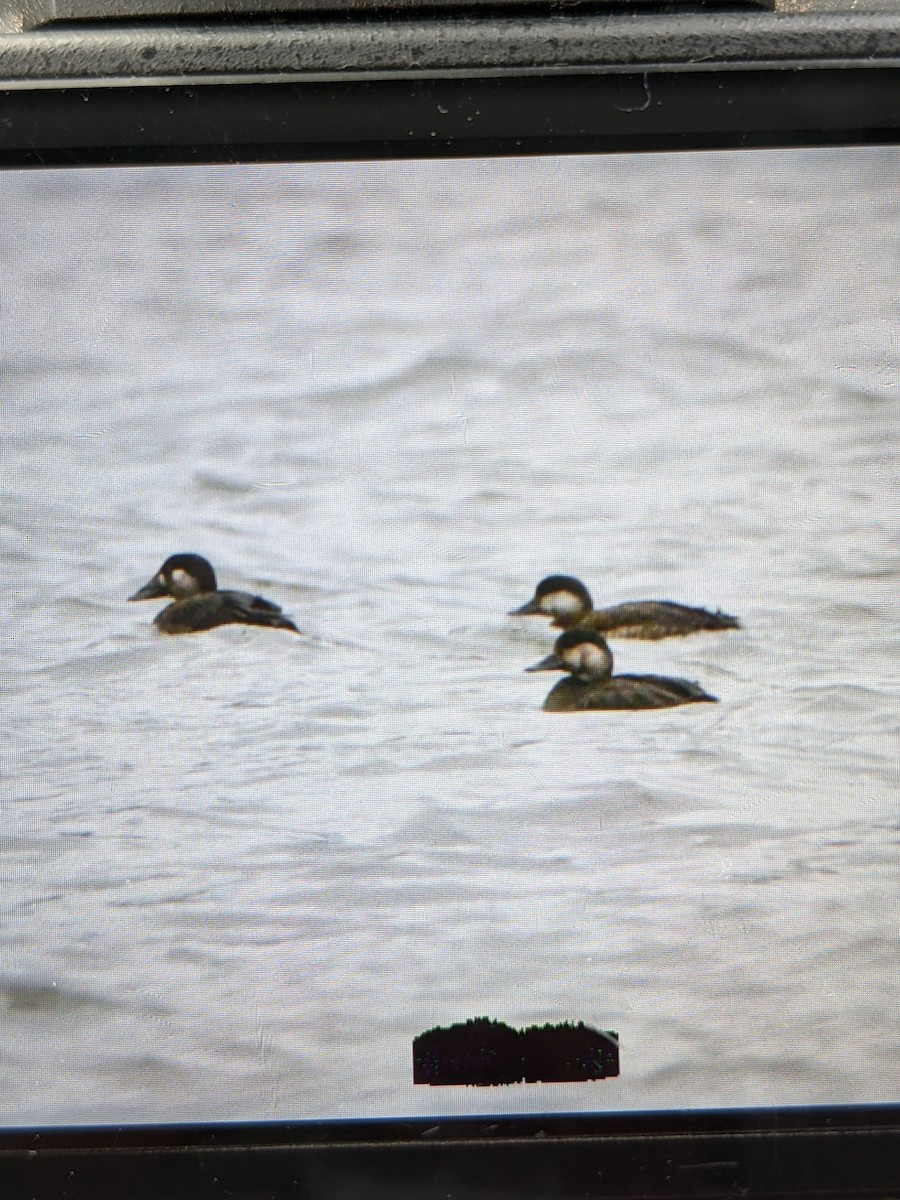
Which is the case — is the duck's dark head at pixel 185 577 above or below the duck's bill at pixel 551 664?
above

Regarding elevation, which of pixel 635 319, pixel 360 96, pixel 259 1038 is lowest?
pixel 259 1038

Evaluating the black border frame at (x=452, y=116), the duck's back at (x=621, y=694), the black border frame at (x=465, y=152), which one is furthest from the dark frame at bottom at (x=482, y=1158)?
the black border frame at (x=452, y=116)

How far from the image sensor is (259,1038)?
1.81ft

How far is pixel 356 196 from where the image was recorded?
1.79 feet

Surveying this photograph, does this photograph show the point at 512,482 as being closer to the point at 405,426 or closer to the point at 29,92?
the point at 405,426

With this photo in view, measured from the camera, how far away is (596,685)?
0.55 meters

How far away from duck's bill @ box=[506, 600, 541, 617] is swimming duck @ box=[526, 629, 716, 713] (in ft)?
0.06

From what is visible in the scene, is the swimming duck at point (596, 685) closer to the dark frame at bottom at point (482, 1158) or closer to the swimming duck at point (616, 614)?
the swimming duck at point (616, 614)

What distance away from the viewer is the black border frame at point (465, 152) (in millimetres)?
542

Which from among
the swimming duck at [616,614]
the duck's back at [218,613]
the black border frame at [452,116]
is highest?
the black border frame at [452,116]

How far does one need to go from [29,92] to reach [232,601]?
27 cm

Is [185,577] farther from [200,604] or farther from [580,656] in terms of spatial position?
[580,656]

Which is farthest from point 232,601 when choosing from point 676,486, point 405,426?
point 676,486

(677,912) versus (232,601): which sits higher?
(232,601)
